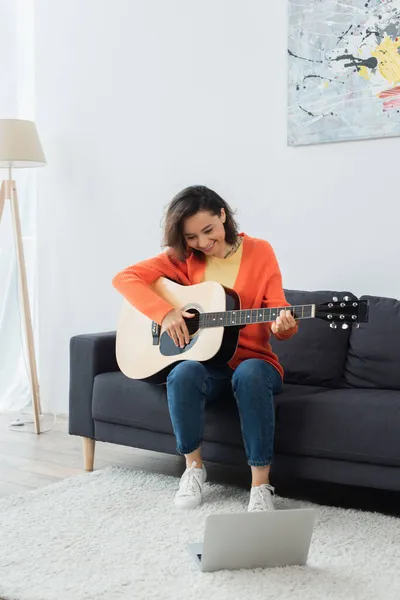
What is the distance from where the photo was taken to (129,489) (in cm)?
276

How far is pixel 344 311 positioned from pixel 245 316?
366mm

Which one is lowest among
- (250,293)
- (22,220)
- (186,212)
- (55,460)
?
(55,460)

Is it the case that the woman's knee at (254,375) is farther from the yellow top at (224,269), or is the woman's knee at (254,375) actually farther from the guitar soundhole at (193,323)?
the yellow top at (224,269)

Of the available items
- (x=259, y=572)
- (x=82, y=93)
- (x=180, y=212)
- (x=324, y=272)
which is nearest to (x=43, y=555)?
(x=259, y=572)

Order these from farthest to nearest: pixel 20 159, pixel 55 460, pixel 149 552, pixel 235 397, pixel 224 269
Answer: pixel 20 159 → pixel 55 460 → pixel 224 269 → pixel 235 397 → pixel 149 552

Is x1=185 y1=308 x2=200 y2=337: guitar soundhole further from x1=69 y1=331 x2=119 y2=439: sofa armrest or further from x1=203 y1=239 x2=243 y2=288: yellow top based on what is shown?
x1=69 y1=331 x2=119 y2=439: sofa armrest

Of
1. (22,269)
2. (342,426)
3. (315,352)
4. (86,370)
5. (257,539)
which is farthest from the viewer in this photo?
(22,269)

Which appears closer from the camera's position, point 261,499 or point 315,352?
point 261,499

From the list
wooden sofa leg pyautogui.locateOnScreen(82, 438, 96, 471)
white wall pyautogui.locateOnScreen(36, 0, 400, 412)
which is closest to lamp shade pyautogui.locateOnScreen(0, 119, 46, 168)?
white wall pyautogui.locateOnScreen(36, 0, 400, 412)

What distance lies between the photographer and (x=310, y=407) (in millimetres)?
2506

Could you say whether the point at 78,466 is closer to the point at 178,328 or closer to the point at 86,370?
the point at 86,370

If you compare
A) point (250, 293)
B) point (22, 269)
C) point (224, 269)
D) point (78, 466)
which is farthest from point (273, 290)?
point (22, 269)

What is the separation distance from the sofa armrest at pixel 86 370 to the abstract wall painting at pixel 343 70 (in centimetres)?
114

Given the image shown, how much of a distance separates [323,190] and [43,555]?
1828 millimetres
